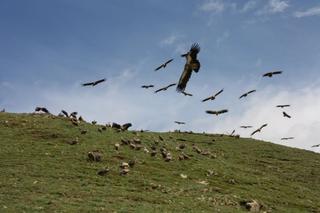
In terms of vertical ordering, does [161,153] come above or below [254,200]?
above

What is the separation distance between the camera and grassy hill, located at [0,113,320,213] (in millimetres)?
29422

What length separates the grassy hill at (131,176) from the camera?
29.4 m

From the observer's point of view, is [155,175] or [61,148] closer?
[155,175]

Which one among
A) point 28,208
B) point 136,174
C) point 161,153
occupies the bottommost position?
point 28,208

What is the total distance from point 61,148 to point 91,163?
173 inches

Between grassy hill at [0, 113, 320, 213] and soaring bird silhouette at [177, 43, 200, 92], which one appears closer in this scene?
soaring bird silhouette at [177, 43, 200, 92]

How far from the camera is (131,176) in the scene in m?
35.6

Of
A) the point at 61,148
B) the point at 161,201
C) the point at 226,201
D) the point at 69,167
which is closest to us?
the point at 161,201

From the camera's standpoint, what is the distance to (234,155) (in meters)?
53.7

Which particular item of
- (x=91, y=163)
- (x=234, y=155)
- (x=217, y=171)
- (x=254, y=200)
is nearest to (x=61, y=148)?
(x=91, y=163)

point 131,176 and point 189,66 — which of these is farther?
point 131,176

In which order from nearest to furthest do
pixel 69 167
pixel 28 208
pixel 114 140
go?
pixel 28 208, pixel 69 167, pixel 114 140

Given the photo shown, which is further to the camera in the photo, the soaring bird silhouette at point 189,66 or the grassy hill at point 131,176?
the grassy hill at point 131,176

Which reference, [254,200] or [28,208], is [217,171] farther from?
[28,208]
